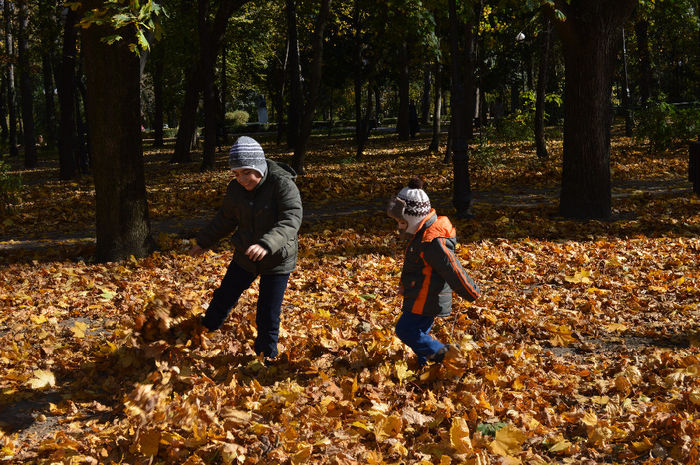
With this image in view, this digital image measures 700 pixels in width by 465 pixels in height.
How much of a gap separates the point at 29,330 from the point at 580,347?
4903 mm

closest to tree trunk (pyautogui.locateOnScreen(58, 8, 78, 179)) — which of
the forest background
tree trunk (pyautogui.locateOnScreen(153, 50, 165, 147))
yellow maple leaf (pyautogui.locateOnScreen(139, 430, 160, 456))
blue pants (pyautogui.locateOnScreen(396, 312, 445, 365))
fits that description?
the forest background

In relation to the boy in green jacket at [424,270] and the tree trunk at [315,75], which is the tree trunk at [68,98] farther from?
the boy in green jacket at [424,270]

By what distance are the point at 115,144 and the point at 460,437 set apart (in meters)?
6.48

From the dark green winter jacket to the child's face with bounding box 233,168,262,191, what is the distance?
80mm

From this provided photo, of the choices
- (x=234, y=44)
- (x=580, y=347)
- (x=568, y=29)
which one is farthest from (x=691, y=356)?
(x=234, y=44)

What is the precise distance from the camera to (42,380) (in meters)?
4.47

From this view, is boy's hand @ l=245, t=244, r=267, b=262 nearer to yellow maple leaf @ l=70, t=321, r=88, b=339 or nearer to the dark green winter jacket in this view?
the dark green winter jacket

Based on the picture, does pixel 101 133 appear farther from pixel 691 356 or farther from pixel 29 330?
pixel 691 356

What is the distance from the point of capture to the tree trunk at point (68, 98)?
1736cm

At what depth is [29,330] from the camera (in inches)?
226

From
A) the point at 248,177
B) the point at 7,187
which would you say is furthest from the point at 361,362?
the point at 7,187

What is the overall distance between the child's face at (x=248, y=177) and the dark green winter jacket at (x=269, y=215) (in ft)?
0.26

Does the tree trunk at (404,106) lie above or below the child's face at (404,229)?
above

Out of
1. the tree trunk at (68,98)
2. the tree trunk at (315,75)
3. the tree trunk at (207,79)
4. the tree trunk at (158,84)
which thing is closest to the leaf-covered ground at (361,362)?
the tree trunk at (315,75)
